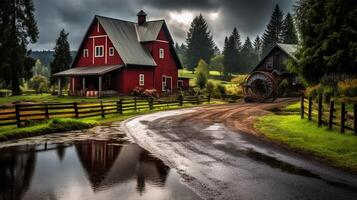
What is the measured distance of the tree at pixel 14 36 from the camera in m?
52.7

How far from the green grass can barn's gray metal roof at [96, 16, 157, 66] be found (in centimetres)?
3348

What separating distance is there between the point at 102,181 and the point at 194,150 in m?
5.17

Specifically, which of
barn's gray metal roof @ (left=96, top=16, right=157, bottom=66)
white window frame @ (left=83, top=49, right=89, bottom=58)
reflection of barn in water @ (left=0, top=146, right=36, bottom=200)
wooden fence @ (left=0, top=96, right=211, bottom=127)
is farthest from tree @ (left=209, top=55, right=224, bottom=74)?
reflection of barn in water @ (left=0, top=146, right=36, bottom=200)

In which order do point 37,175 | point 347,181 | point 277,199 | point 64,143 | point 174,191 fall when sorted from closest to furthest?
point 277,199 < point 174,191 < point 347,181 < point 37,175 < point 64,143

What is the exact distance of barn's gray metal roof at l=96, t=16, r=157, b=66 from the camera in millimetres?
53125

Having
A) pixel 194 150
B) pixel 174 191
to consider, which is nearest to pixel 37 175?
pixel 174 191

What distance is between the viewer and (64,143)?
16453mm

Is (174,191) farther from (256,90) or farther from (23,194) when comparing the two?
(256,90)

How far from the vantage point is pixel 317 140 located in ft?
53.1

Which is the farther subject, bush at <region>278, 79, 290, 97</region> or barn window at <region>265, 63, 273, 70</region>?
barn window at <region>265, 63, 273, 70</region>

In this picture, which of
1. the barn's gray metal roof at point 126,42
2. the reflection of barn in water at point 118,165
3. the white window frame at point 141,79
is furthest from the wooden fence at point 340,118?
the white window frame at point 141,79

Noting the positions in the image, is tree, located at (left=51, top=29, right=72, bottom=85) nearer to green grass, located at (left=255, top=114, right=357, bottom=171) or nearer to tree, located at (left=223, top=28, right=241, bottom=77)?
tree, located at (left=223, top=28, right=241, bottom=77)

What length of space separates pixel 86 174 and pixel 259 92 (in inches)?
1760

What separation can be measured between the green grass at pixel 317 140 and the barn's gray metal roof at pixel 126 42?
33484mm
